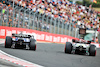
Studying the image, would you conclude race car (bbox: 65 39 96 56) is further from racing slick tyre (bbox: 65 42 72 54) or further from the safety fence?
the safety fence

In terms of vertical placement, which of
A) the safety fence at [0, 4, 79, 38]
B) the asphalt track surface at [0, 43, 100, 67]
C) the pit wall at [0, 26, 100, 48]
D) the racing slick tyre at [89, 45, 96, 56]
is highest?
the safety fence at [0, 4, 79, 38]

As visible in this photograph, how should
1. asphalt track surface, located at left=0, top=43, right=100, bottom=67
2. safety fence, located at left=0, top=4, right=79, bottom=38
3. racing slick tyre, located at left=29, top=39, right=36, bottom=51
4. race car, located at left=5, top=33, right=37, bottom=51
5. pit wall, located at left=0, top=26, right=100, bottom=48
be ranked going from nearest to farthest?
1. asphalt track surface, located at left=0, top=43, right=100, bottom=67
2. race car, located at left=5, top=33, right=37, bottom=51
3. racing slick tyre, located at left=29, top=39, right=36, bottom=51
4. safety fence, located at left=0, top=4, right=79, bottom=38
5. pit wall, located at left=0, top=26, right=100, bottom=48

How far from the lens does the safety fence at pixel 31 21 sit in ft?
74.5

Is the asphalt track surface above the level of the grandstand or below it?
below

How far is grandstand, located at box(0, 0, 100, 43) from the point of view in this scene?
78.0ft

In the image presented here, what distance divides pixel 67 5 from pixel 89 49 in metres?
22.7

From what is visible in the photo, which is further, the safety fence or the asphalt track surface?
the safety fence

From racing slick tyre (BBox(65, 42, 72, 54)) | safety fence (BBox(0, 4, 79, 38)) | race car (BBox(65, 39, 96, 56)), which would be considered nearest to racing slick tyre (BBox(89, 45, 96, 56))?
race car (BBox(65, 39, 96, 56))

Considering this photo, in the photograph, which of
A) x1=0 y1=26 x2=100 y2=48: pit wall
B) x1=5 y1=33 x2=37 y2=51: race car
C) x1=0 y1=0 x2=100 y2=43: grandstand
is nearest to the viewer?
x1=5 y1=33 x2=37 y2=51: race car


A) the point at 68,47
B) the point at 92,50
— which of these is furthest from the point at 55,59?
the point at 92,50

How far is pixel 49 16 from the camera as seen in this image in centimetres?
2814

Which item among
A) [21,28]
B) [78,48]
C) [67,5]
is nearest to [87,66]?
[78,48]

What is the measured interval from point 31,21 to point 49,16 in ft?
11.5

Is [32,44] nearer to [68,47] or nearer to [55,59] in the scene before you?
[68,47]
